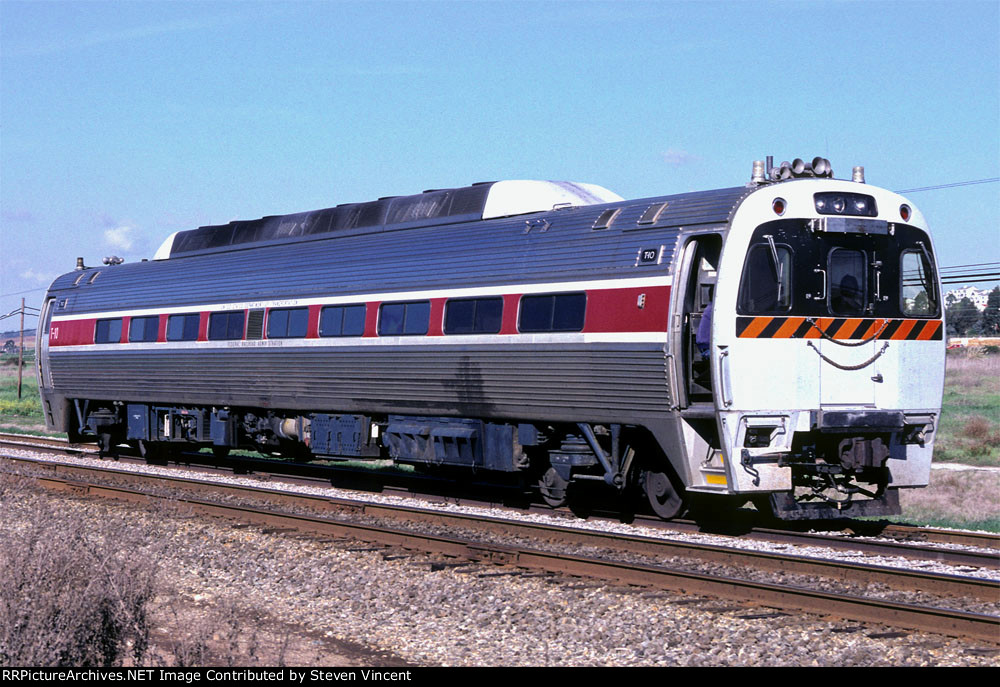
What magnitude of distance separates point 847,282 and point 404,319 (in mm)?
5918

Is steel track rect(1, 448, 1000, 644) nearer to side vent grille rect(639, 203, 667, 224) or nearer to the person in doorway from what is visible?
the person in doorway

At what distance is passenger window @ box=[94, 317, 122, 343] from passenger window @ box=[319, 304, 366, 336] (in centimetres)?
647

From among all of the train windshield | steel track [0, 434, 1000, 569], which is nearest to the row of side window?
the train windshield

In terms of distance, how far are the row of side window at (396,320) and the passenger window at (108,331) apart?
18.3 inches

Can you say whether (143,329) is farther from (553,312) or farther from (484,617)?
(484,617)

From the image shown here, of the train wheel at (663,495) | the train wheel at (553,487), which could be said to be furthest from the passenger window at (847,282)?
the train wheel at (553,487)

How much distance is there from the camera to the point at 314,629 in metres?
9.20

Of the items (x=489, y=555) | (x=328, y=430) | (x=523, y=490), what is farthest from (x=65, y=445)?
(x=489, y=555)

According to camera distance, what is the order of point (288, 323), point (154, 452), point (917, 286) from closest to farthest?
point (917, 286)
point (288, 323)
point (154, 452)

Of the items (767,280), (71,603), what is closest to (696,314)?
(767,280)

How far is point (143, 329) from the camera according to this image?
821 inches

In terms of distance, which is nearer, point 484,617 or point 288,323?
point 484,617

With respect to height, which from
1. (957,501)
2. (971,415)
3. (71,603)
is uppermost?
(971,415)

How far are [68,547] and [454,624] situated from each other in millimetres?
3078
